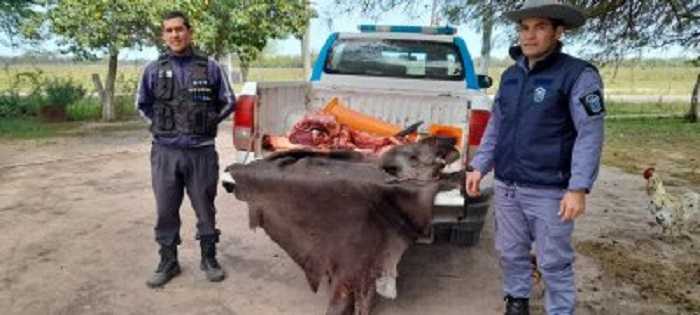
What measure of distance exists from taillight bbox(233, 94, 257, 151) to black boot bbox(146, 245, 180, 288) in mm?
826

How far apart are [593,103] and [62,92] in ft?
45.1

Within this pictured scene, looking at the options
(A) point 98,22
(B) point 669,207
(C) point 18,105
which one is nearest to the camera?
(B) point 669,207

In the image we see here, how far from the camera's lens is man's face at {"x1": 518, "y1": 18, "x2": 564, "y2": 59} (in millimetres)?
2875

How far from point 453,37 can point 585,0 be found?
4.90 ft

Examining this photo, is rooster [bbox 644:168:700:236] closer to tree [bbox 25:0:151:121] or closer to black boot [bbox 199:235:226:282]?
black boot [bbox 199:235:226:282]

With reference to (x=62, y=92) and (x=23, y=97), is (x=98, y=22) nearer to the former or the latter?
(x=62, y=92)

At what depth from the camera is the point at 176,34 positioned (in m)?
3.69

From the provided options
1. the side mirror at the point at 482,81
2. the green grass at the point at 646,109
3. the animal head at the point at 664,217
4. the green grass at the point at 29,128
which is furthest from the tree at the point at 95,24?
the green grass at the point at 646,109

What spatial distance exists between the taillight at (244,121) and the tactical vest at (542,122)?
1.77m

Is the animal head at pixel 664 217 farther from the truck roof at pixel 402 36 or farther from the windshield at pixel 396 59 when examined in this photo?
the truck roof at pixel 402 36

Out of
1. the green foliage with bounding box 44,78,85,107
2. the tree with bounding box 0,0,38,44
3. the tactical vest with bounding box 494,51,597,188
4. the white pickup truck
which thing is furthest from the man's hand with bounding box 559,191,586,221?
the green foliage with bounding box 44,78,85,107

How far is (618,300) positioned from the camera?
3.80 meters

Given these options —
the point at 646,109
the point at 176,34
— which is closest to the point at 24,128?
the point at 176,34

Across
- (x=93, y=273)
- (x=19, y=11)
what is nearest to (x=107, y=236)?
(x=93, y=273)
